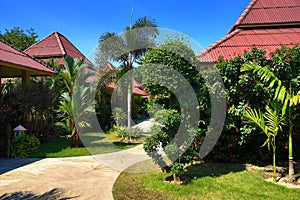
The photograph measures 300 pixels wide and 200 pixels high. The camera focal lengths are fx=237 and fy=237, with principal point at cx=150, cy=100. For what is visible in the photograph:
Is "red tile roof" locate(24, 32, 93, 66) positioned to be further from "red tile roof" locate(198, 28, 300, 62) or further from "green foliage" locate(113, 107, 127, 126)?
"red tile roof" locate(198, 28, 300, 62)

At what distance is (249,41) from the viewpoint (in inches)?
350

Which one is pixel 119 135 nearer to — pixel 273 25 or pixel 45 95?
pixel 45 95

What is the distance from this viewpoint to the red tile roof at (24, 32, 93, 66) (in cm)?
1972

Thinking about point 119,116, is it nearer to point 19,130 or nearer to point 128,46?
point 128,46

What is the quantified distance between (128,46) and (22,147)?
7.32 m

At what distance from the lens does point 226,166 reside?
6.29m

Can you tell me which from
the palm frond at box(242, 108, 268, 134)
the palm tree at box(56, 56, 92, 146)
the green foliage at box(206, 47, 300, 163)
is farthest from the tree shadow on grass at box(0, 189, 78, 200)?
the palm tree at box(56, 56, 92, 146)

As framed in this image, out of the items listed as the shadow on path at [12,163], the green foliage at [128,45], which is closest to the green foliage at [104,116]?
the green foliage at [128,45]

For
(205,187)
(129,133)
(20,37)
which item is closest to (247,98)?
(205,187)

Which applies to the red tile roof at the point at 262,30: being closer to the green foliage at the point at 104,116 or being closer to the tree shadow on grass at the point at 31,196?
the tree shadow on grass at the point at 31,196

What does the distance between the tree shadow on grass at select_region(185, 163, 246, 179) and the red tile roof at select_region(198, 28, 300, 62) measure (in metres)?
3.33

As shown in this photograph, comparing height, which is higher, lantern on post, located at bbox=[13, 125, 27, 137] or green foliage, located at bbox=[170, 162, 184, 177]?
lantern on post, located at bbox=[13, 125, 27, 137]

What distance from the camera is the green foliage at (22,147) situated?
288 inches

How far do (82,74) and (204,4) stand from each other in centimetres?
616
